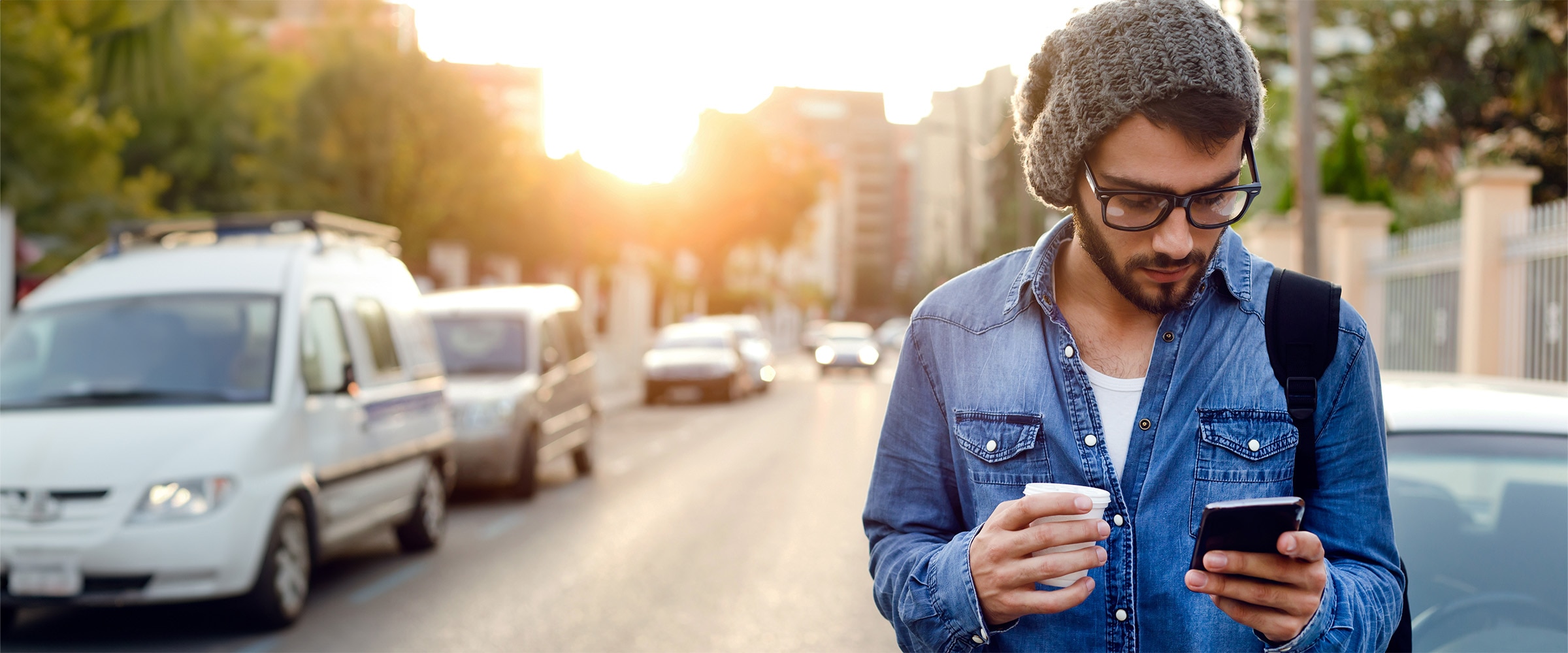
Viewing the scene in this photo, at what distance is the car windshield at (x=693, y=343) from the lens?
26672 millimetres

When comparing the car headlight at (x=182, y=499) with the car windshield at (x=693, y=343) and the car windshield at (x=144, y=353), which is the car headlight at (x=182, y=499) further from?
the car windshield at (x=693, y=343)

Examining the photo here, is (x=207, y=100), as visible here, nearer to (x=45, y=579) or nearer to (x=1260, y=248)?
(x=1260, y=248)

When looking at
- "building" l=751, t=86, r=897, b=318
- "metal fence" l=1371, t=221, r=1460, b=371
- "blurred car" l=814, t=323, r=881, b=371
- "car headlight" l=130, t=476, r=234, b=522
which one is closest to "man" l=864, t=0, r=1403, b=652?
"car headlight" l=130, t=476, r=234, b=522

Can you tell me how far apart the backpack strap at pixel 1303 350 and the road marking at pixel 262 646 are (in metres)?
5.23

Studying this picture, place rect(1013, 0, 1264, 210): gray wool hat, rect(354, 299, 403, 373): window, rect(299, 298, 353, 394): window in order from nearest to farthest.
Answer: rect(1013, 0, 1264, 210): gray wool hat < rect(299, 298, 353, 394): window < rect(354, 299, 403, 373): window

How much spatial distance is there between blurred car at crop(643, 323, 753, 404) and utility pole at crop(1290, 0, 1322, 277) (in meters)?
14.6

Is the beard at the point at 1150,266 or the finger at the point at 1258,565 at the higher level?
the beard at the point at 1150,266

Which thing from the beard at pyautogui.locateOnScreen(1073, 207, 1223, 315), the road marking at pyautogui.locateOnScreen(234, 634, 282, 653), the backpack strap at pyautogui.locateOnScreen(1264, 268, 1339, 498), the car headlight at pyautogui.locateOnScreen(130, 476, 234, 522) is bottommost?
the road marking at pyautogui.locateOnScreen(234, 634, 282, 653)

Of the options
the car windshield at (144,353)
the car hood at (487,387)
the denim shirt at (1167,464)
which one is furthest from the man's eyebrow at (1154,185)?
the car hood at (487,387)

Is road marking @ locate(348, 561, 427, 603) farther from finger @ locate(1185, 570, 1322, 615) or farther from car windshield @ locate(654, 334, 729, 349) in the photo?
car windshield @ locate(654, 334, 729, 349)

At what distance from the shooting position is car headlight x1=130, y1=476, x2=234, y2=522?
19.1ft

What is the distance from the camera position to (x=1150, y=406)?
1908mm

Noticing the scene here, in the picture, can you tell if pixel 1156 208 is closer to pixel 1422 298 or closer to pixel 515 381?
pixel 515 381

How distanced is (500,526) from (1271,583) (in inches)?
345
